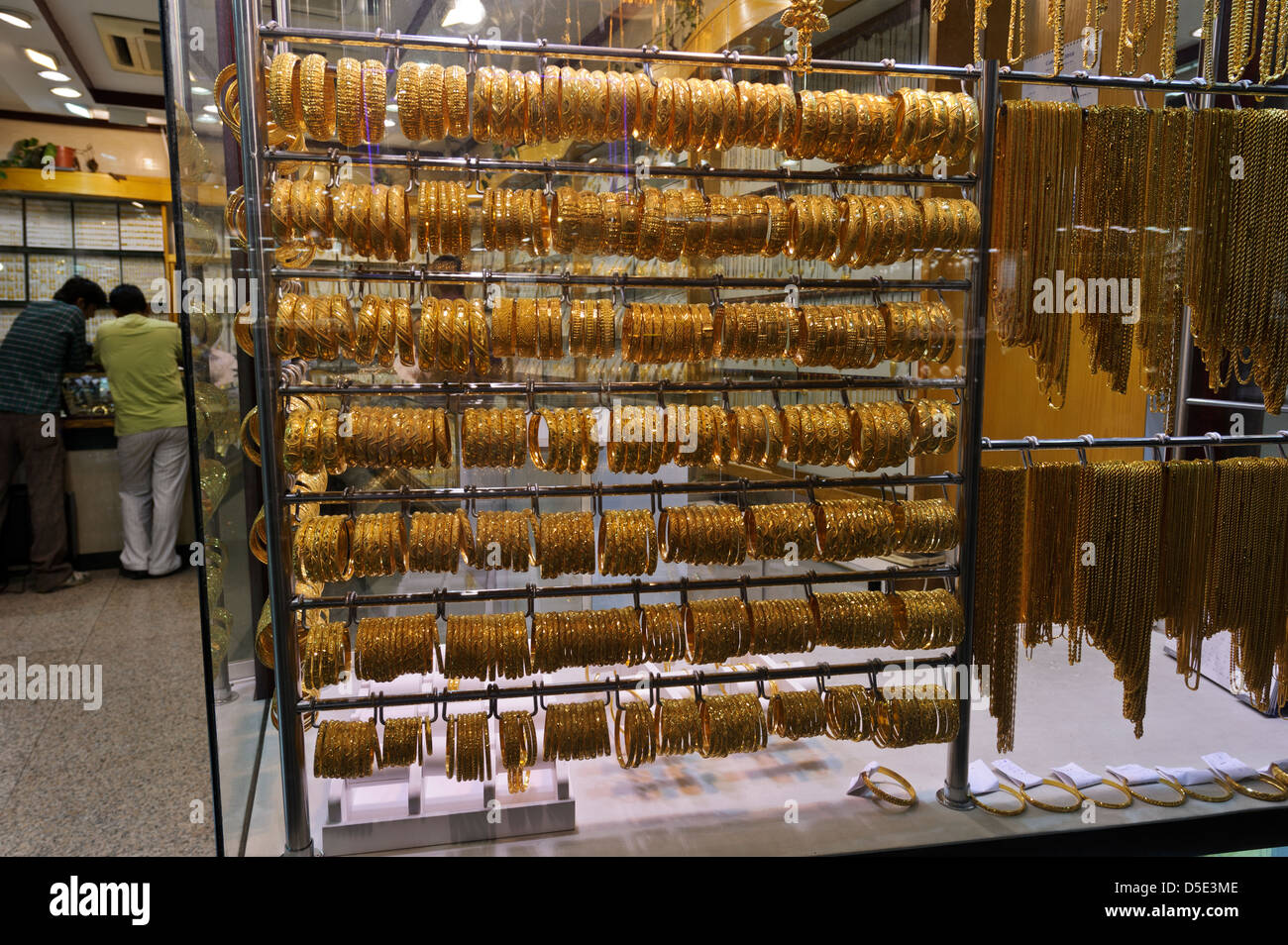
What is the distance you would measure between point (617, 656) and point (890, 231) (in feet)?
3.96

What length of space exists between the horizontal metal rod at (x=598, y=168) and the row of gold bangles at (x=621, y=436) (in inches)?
21.1

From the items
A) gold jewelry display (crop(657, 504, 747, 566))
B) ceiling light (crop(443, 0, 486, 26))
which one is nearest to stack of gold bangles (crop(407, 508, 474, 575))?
gold jewelry display (crop(657, 504, 747, 566))

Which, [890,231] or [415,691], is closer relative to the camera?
[890,231]

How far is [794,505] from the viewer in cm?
203

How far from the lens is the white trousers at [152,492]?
4938 millimetres

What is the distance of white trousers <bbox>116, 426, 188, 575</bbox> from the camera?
4938 mm

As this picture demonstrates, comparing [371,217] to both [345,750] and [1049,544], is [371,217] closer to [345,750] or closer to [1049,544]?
[345,750]

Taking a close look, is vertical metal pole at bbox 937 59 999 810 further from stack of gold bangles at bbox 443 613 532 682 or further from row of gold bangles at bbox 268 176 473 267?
row of gold bangles at bbox 268 176 473 267

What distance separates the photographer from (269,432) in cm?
179

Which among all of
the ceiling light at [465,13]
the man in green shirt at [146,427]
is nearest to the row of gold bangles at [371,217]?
the ceiling light at [465,13]

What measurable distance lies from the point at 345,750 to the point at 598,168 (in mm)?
1466

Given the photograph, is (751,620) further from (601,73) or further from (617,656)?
(601,73)
